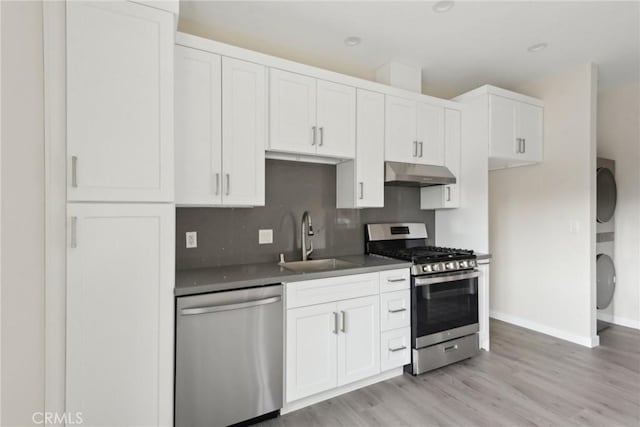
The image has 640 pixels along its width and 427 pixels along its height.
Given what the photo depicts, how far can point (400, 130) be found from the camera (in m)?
2.95

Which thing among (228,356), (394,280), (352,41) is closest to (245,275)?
(228,356)

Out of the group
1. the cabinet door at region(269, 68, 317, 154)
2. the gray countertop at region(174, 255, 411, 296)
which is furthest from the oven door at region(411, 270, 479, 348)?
the cabinet door at region(269, 68, 317, 154)

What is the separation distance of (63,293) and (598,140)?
5.49 m

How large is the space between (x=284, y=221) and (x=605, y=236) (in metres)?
3.78

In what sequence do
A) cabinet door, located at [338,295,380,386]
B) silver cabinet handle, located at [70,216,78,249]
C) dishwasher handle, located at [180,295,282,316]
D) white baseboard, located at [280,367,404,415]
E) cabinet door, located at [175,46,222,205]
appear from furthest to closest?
cabinet door, located at [338,295,380,386] → white baseboard, located at [280,367,404,415] → cabinet door, located at [175,46,222,205] → dishwasher handle, located at [180,295,282,316] → silver cabinet handle, located at [70,216,78,249]

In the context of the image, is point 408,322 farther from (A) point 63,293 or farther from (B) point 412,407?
(A) point 63,293

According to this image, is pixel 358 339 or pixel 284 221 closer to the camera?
pixel 358 339

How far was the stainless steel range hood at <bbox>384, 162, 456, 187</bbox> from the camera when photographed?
9.31 ft

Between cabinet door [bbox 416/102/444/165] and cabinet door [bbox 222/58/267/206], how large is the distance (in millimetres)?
1529

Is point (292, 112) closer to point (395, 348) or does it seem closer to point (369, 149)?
point (369, 149)

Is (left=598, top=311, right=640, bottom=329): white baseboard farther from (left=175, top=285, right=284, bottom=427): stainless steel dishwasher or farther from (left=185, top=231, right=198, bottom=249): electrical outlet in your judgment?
(left=185, top=231, right=198, bottom=249): electrical outlet

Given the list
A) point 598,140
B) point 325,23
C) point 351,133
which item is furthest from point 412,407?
point 598,140

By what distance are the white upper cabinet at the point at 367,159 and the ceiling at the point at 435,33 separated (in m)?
0.55

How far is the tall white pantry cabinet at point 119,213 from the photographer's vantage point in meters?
1.54
